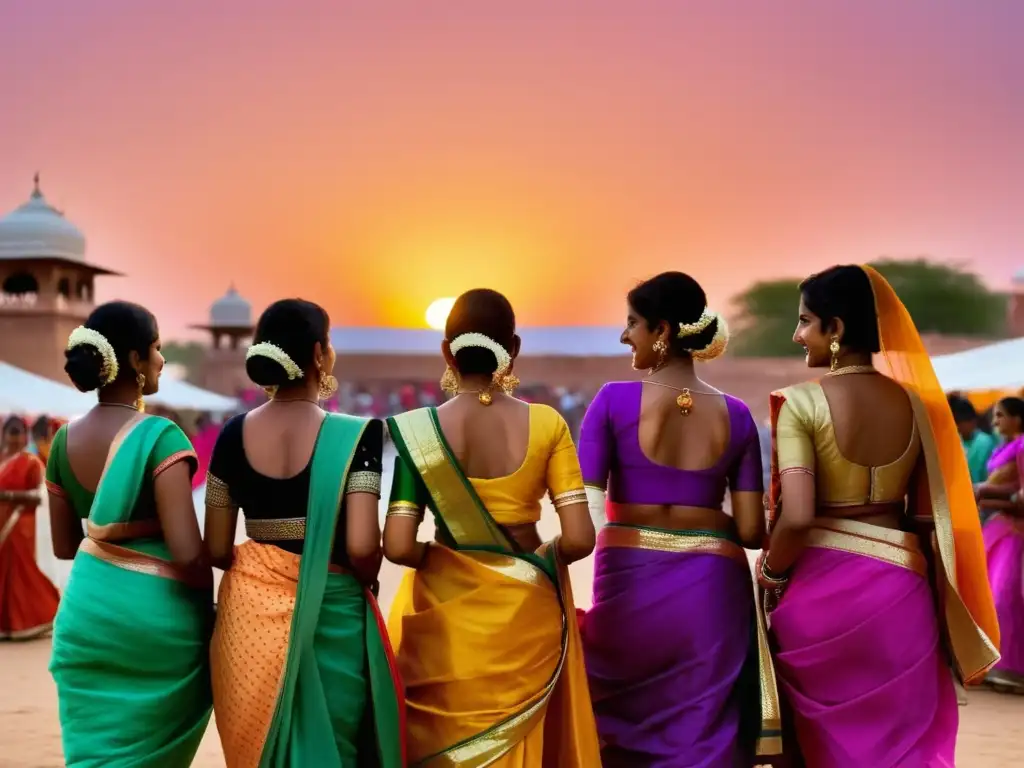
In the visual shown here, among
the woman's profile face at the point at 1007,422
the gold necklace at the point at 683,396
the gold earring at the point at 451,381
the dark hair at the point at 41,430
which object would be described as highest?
the gold earring at the point at 451,381

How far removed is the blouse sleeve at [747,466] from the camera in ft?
12.1

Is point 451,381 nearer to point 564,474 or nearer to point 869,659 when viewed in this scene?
point 564,474

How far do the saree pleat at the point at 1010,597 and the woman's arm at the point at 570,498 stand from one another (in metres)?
4.06

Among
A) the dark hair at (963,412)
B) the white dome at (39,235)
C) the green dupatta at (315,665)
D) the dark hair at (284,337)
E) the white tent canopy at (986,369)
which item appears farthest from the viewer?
the white dome at (39,235)

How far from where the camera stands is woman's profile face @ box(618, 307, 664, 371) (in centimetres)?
370

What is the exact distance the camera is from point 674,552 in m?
3.63

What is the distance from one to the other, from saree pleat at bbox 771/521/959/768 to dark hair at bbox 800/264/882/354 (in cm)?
56

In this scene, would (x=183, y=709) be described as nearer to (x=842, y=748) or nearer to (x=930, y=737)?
(x=842, y=748)

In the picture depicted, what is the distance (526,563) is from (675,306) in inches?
36.5

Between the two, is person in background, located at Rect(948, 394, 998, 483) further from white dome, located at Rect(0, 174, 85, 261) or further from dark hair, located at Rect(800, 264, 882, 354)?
white dome, located at Rect(0, 174, 85, 261)

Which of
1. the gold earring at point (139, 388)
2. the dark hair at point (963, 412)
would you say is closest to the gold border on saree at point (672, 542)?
the gold earring at point (139, 388)

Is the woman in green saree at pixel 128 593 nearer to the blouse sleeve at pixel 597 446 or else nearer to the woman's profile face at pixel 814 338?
the blouse sleeve at pixel 597 446

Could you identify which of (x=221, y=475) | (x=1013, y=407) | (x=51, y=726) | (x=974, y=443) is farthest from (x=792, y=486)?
(x=974, y=443)

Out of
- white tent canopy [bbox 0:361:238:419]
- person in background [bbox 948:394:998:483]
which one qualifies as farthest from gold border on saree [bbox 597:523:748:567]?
white tent canopy [bbox 0:361:238:419]
